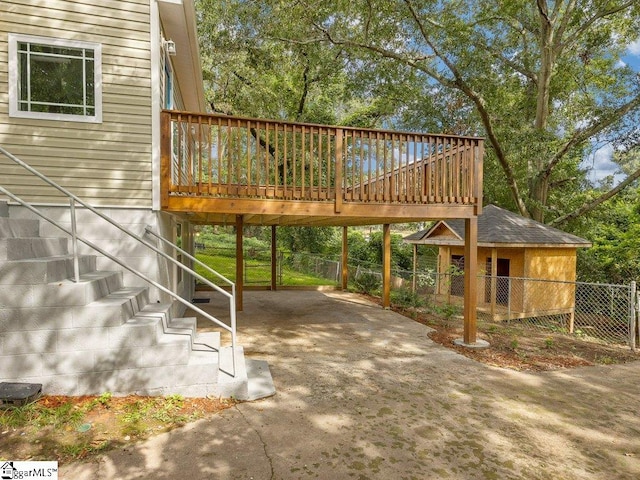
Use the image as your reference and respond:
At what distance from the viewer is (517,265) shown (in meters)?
10.8

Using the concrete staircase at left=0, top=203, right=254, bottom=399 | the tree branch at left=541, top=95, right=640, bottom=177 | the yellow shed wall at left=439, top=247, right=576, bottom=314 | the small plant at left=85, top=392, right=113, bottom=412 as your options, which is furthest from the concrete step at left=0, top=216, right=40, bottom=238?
the tree branch at left=541, top=95, right=640, bottom=177

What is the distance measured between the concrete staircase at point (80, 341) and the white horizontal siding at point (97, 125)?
1.11 meters

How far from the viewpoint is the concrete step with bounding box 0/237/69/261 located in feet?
11.4

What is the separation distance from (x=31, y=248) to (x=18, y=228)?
1.47ft

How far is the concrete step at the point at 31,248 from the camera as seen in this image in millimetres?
3471

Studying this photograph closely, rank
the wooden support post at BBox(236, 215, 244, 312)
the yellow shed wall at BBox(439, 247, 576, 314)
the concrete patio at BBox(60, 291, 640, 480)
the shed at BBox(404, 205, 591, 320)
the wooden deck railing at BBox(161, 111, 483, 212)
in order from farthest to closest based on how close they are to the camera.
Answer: the yellow shed wall at BBox(439, 247, 576, 314), the shed at BBox(404, 205, 591, 320), the wooden support post at BBox(236, 215, 244, 312), the wooden deck railing at BBox(161, 111, 483, 212), the concrete patio at BBox(60, 291, 640, 480)

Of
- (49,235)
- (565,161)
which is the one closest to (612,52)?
(565,161)

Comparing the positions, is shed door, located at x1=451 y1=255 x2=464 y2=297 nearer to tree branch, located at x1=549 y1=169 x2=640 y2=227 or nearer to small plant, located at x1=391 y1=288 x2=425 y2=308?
small plant, located at x1=391 y1=288 x2=425 y2=308

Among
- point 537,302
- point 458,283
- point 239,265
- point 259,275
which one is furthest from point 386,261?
point 259,275

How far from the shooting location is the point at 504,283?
37.5ft

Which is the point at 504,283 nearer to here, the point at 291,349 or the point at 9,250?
the point at 291,349

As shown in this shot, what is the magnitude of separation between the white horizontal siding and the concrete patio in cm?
313

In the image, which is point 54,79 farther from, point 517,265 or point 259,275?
point 259,275

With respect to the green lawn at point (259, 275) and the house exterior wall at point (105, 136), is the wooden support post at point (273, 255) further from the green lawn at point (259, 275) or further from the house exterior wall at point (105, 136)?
the house exterior wall at point (105, 136)
